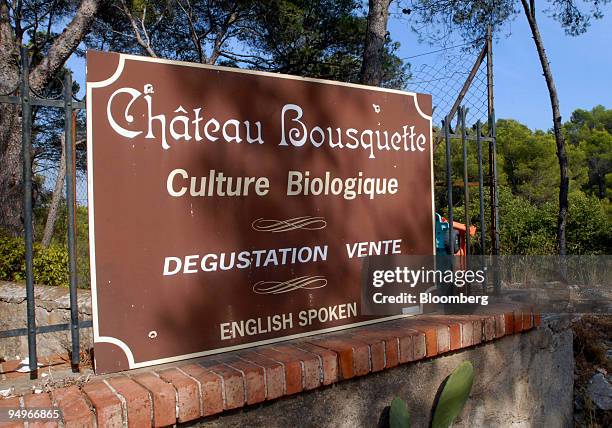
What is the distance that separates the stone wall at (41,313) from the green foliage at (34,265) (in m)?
0.64

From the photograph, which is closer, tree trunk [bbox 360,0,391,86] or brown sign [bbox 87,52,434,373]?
brown sign [bbox 87,52,434,373]

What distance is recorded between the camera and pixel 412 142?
299 centimetres

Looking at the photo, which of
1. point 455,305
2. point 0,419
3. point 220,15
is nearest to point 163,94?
point 0,419

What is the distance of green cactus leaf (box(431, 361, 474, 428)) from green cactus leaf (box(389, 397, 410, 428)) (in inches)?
10.1

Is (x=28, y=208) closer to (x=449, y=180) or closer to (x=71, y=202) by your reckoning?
(x=71, y=202)

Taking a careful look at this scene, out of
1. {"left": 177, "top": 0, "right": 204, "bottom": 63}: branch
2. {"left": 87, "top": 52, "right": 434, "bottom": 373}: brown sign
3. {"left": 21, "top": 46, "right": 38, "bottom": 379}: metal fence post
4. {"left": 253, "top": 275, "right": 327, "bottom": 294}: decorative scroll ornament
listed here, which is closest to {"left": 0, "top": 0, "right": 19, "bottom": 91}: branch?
{"left": 177, "top": 0, "right": 204, "bottom": 63}: branch

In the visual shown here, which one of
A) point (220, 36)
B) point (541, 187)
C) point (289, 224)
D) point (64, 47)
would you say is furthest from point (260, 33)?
point (541, 187)

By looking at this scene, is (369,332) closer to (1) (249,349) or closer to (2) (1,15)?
(1) (249,349)

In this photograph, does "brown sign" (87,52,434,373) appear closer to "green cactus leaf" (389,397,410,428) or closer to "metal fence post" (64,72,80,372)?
"metal fence post" (64,72,80,372)

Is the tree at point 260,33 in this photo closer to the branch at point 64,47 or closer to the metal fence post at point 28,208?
the branch at point 64,47

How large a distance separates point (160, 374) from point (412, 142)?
184cm

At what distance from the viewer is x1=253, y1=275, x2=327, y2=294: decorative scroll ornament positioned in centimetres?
234

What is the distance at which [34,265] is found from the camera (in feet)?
20.5

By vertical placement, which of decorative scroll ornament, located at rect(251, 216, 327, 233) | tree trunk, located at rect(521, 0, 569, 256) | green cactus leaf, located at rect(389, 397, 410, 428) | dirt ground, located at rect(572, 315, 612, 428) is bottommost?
dirt ground, located at rect(572, 315, 612, 428)
